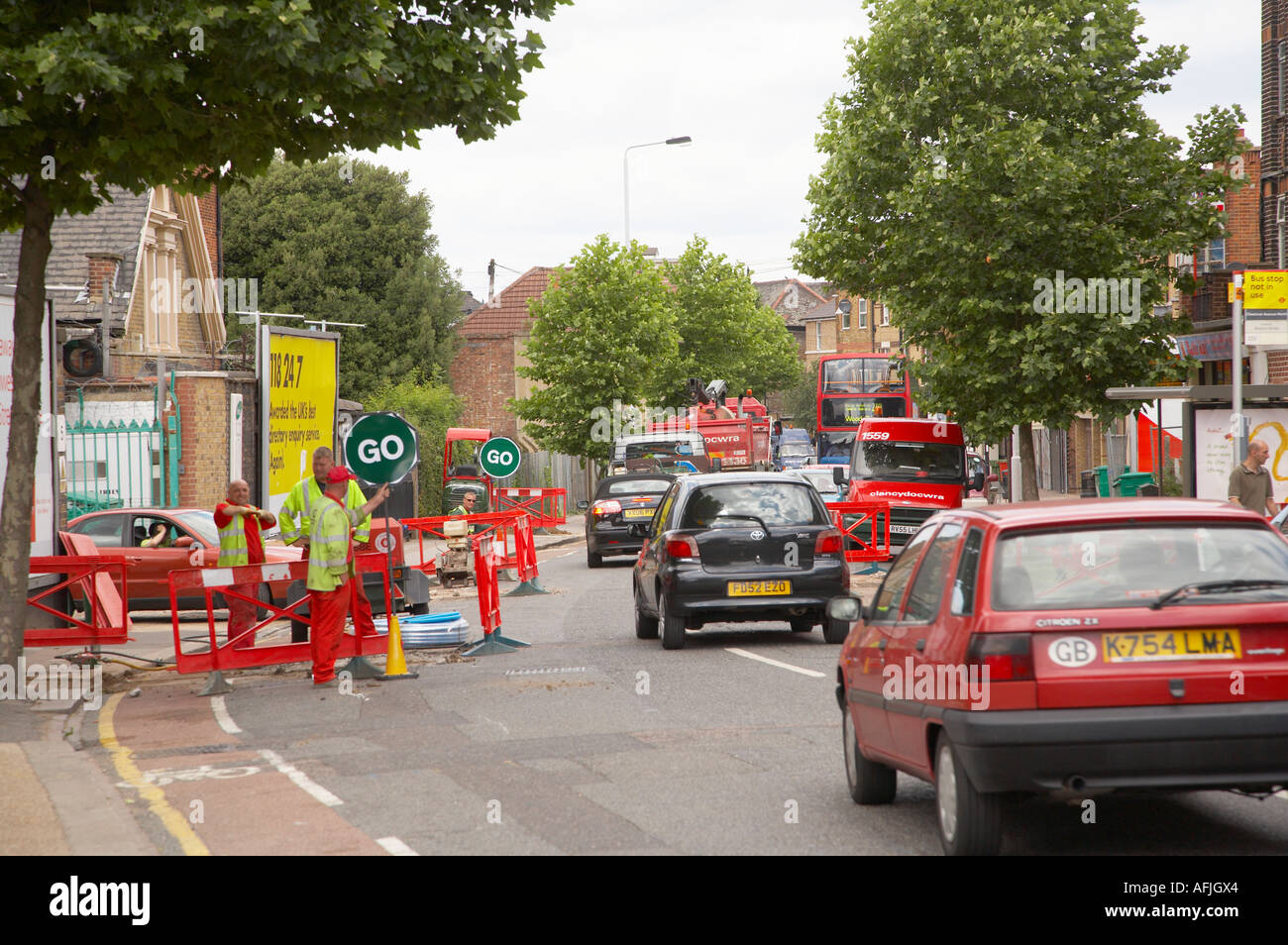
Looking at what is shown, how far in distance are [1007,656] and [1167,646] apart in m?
0.62

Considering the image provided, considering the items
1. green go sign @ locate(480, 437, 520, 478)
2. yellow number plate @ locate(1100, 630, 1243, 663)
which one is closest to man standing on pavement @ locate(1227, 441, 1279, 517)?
green go sign @ locate(480, 437, 520, 478)

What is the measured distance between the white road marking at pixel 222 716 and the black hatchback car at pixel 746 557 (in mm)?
4198

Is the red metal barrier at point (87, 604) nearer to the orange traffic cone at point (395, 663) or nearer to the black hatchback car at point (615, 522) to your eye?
the orange traffic cone at point (395, 663)

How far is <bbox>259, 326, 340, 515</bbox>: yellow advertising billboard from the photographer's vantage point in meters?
20.1

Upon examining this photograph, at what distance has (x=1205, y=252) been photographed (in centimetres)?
4003

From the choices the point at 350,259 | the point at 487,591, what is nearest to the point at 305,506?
the point at 487,591

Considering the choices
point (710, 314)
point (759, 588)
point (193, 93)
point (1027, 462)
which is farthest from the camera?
point (710, 314)

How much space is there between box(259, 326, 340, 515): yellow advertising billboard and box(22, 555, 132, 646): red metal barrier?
5145 mm

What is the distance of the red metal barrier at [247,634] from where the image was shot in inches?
506

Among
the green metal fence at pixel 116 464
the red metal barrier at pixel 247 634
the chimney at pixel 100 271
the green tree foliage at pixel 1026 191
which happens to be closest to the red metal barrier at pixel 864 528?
the green tree foliage at pixel 1026 191

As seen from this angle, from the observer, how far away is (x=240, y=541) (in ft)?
46.5

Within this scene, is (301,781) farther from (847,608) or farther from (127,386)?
(127,386)

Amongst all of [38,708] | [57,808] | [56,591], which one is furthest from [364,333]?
[57,808]
